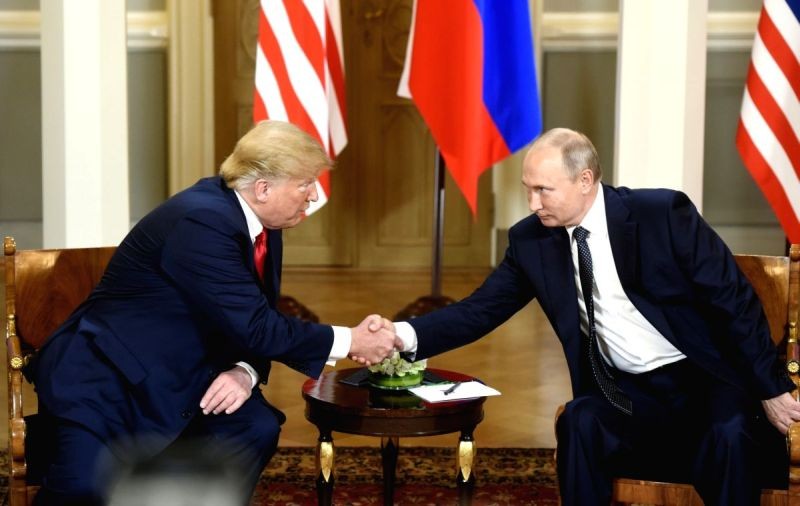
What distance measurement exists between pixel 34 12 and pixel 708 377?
20.4ft

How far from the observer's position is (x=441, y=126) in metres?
5.57

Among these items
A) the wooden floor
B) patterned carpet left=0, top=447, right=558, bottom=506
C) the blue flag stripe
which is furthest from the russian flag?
patterned carpet left=0, top=447, right=558, bottom=506

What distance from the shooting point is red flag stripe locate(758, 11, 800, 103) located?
4.79 metres

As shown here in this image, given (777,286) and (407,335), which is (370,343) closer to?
(407,335)

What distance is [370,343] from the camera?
9.33 feet

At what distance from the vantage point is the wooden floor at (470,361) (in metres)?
4.15

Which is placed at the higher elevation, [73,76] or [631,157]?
[73,76]

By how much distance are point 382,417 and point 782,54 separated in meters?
3.00

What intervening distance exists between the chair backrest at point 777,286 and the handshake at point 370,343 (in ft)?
3.13

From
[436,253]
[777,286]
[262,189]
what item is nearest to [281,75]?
[436,253]

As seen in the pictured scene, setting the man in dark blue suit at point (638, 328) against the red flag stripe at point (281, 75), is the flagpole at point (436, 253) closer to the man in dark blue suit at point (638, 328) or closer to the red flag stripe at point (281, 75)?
the red flag stripe at point (281, 75)

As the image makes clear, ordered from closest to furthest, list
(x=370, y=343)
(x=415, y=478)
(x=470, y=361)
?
(x=370, y=343)
(x=415, y=478)
(x=470, y=361)

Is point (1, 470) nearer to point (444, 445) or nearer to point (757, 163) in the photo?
point (444, 445)

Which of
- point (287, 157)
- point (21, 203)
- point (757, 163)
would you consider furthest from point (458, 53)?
point (21, 203)
